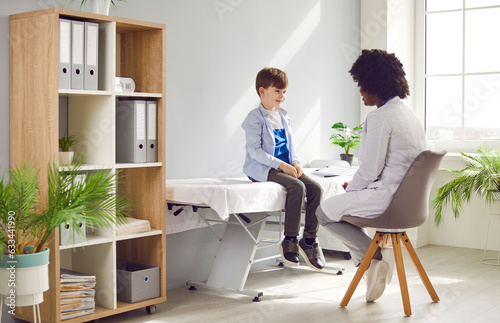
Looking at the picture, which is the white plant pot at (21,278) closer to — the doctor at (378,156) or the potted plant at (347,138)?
the doctor at (378,156)

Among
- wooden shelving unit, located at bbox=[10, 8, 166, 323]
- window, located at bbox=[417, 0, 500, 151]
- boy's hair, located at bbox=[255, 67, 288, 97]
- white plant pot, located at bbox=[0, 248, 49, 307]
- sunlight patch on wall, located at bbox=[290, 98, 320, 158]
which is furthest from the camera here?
window, located at bbox=[417, 0, 500, 151]

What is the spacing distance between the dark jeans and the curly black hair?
23.6 inches

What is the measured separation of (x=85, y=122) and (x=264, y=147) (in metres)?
1.02

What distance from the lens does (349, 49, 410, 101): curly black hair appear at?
2990mm

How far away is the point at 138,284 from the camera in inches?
113

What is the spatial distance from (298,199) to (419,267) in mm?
680

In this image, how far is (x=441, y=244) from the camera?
4.96m

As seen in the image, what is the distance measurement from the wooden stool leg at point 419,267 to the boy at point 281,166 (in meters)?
0.45

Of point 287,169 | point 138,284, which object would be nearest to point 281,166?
point 287,169

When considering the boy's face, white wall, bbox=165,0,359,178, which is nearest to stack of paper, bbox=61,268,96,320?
white wall, bbox=165,0,359,178

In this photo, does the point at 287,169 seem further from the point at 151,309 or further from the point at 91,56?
the point at 91,56

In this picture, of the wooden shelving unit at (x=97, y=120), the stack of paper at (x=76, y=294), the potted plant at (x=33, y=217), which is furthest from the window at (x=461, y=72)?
the potted plant at (x=33, y=217)

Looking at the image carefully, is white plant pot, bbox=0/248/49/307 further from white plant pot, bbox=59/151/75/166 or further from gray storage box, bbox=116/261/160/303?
gray storage box, bbox=116/261/160/303

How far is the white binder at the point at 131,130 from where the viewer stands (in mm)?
2859
